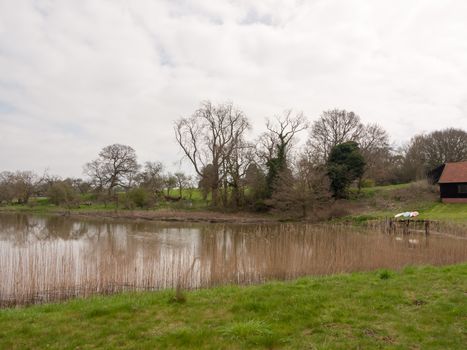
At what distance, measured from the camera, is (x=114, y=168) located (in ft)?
141

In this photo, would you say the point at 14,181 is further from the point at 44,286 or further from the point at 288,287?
the point at 288,287

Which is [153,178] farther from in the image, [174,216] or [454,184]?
[454,184]

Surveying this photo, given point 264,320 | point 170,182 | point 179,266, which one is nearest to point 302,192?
point 179,266

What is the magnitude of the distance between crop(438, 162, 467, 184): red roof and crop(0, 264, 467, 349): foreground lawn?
24.1 m

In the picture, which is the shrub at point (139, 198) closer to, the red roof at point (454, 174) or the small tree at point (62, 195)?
the small tree at point (62, 195)

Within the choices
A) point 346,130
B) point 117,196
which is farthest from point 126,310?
point 346,130

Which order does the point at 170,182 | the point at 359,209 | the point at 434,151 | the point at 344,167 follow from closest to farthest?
1. the point at 359,209
2. the point at 344,167
3. the point at 434,151
4. the point at 170,182

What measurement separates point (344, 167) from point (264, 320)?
28444 millimetres

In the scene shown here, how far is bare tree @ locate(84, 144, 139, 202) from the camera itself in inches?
1678

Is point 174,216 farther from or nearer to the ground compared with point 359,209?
nearer to the ground

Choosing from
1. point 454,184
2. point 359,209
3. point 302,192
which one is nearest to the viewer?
point 302,192

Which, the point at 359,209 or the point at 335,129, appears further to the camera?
the point at 335,129

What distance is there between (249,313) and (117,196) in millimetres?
34990

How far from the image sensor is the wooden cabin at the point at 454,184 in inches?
1063
